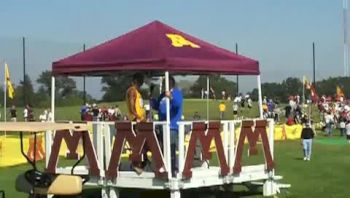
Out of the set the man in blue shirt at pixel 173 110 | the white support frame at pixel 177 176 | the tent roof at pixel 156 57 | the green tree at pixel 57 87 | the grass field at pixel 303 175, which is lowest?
the grass field at pixel 303 175

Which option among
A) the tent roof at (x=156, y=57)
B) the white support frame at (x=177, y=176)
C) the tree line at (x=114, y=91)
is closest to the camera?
the white support frame at (x=177, y=176)

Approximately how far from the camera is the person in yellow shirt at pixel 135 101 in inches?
597

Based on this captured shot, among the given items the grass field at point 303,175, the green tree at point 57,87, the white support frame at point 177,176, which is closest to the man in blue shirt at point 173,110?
the white support frame at point 177,176

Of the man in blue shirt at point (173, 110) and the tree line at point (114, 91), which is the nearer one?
the man in blue shirt at point (173, 110)

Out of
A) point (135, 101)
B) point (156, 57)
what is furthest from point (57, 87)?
point (156, 57)

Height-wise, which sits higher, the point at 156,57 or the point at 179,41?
the point at 179,41

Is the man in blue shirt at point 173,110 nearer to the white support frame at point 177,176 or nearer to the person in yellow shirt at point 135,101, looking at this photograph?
the white support frame at point 177,176

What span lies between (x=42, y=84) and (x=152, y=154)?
3838 cm

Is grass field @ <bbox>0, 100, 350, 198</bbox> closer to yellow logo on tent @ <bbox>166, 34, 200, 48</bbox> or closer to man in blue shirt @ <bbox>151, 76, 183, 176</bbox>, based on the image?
man in blue shirt @ <bbox>151, 76, 183, 176</bbox>

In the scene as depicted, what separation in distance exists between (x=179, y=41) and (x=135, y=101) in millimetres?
1492

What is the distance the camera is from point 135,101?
50.0 feet

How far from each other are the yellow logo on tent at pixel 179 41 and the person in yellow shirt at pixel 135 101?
1.03 meters

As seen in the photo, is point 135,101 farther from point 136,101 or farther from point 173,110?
point 173,110

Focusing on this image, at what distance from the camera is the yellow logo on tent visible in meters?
15.1
